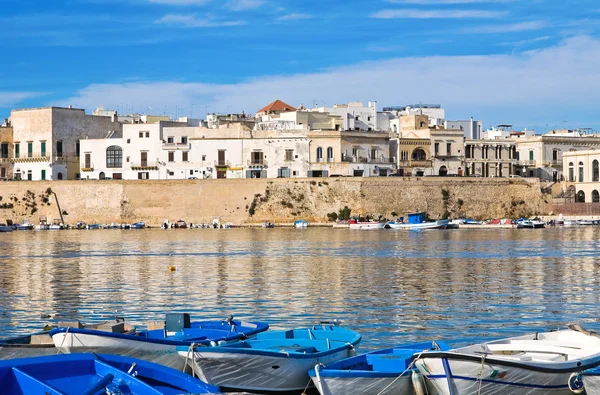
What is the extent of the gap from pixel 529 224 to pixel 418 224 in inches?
327

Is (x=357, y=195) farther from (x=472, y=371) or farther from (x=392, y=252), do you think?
(x=472, y=371)

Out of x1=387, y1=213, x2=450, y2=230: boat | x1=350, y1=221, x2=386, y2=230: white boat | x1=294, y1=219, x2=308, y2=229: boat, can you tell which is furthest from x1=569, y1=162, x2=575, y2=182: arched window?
x1=294, y1=219, x2=308, y2=229: boat

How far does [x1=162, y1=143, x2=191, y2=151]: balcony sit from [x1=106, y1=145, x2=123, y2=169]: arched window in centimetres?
400

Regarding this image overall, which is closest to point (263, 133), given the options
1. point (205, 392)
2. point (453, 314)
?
point (453, 314)

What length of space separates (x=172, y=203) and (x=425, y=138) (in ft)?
71.1

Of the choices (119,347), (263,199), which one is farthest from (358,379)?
(263,199)

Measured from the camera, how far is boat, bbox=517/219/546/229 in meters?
73.7

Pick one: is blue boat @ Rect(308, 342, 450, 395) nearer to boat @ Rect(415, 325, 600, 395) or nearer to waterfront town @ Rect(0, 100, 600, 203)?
boat @ Rect(415, 325, 600, 395)

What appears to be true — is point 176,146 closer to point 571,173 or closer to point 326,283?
point 571,173

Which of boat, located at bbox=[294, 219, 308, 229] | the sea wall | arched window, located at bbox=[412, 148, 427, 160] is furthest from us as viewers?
arched window, located at bbox=[412, 148, 427, 160]

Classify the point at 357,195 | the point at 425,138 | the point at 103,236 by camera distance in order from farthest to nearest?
the point at 425,138 → the point at 357,195 → the point at 103,236

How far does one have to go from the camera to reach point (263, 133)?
7894 cm

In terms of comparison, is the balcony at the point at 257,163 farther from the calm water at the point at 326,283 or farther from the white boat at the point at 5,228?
the calm water at the point at 326,283

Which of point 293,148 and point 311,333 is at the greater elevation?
point 293,148
